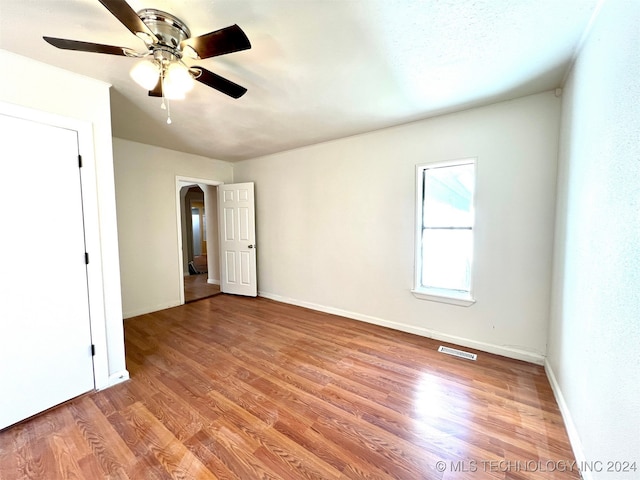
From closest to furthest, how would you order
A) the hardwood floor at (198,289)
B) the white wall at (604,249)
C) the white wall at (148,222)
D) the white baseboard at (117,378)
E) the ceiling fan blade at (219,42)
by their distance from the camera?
the white wall at (604,249), the ceiling fan blade at (219,42), the white baseboard at (117,378), the white wall at (148,222), the hardwood floor at (198,289)

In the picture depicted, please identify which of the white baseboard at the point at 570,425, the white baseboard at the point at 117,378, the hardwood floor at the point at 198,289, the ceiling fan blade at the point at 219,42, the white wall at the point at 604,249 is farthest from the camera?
the hardwood floor at the point at 198,289

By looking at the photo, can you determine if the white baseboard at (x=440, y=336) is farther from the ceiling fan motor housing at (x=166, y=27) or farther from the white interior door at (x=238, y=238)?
the ceiling fan motor housing at (x=166, y=27)

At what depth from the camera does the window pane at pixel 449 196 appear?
2838 mm

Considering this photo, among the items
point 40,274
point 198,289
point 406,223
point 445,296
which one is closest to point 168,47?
point 40,274

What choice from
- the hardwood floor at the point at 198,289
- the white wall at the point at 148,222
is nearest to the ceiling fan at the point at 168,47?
the white wall at the point at 148,222

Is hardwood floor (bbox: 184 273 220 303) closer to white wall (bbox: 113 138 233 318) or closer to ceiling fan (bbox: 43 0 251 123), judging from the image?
white wall (bbox: 113 138 233 318)

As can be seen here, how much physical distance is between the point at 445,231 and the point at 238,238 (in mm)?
3481

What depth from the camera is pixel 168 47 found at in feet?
5.14

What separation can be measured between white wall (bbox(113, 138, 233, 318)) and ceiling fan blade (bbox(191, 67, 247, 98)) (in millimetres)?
2748

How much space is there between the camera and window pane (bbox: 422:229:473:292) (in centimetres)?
288

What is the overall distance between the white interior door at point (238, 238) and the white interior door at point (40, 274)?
2705 mm

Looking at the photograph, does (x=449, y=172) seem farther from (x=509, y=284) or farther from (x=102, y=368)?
(x=102, y=368)

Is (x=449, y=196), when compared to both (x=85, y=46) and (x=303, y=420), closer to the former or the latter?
(x=303, y=420)

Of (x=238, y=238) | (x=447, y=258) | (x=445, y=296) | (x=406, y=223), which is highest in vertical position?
(x=406, y=223)
